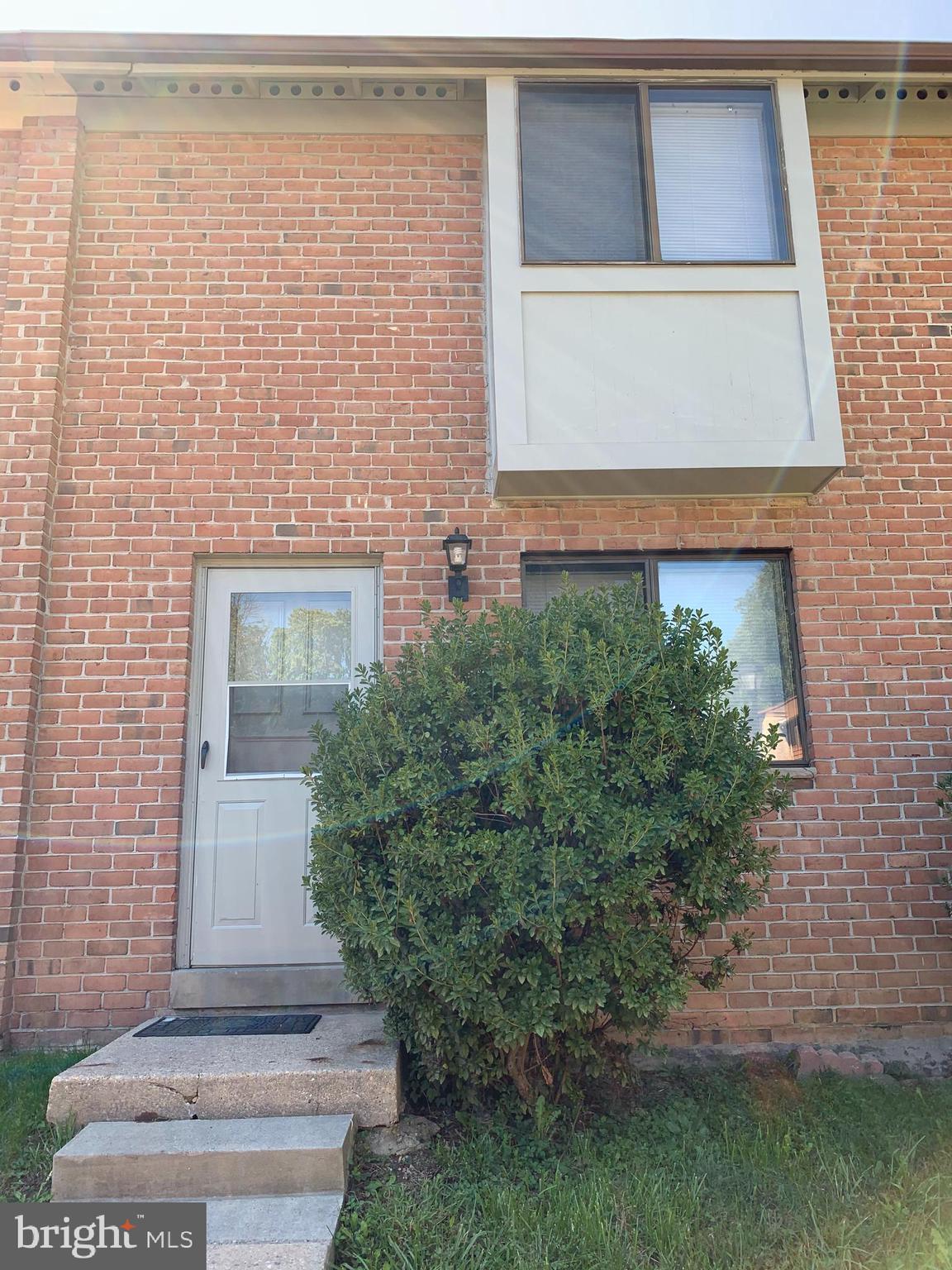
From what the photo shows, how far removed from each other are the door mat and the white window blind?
178 inches

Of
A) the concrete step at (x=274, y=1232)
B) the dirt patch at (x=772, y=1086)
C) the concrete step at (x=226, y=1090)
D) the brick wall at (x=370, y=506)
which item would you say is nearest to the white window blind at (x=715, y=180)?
the brick wall at (x=370, y=506)

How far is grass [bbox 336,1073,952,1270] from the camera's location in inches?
106

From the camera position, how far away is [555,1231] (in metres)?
2.80

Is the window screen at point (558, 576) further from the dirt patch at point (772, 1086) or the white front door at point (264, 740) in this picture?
the dirt patch at point (772, 1086)

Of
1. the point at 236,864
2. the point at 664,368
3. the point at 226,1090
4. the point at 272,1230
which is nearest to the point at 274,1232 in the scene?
the point at 272,1230

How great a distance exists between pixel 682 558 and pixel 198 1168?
380 centimetres

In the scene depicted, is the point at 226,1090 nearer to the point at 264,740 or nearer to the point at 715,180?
the point at 264,740

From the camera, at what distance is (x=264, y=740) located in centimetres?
495

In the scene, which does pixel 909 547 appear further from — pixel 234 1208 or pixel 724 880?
pixel 234 1208

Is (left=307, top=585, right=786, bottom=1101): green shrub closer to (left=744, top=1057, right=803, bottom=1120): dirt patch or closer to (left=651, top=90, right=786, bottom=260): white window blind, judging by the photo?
(left=744, top=1057, right=803, bottom=1120): dirt patch

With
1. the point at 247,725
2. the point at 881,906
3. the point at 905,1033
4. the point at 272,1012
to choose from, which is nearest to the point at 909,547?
the point at 881,906

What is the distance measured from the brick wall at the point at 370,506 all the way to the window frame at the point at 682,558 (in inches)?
2.4

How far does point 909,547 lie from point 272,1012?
4.34 metres

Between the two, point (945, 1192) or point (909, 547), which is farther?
point (909, 547)
